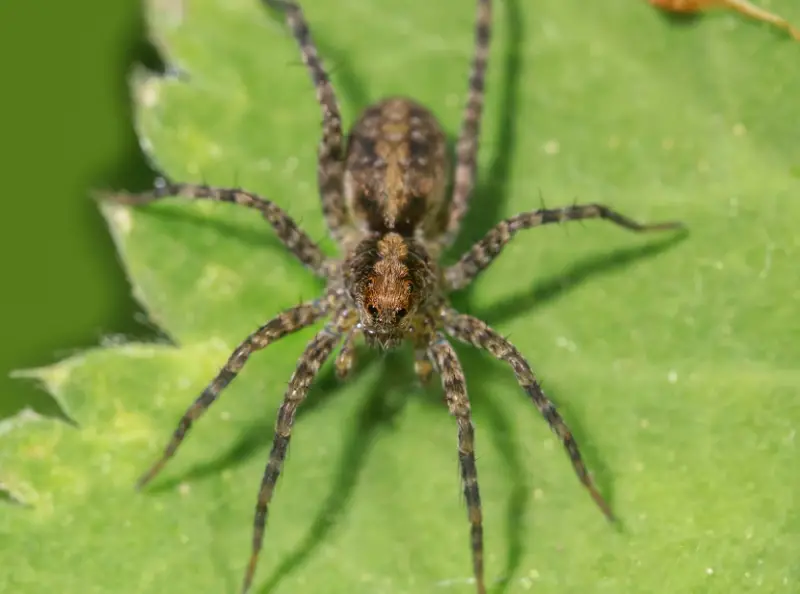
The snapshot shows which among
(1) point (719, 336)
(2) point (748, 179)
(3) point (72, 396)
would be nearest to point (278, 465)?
(3) point (72, 396)

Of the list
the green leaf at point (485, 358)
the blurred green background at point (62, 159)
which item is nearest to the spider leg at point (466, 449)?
the green leaf at point (485, 358)

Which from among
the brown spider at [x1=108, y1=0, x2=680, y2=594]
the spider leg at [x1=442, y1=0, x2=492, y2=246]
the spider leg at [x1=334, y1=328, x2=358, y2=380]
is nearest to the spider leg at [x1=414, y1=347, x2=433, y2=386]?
the brown spider at [x1=108, y1=0, x2=680, y2=594]

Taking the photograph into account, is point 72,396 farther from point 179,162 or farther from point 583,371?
point 583,371

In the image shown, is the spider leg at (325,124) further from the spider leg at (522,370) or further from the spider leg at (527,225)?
the spider leg at (522,370)

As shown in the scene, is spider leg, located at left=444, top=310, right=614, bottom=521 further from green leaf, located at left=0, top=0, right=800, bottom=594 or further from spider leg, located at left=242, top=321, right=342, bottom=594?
spider leg, located at left=242, top=321, right=342, bottom=594

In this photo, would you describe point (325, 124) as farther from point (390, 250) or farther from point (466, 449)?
point (466, 449)

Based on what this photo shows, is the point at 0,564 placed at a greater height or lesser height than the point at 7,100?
lesser
